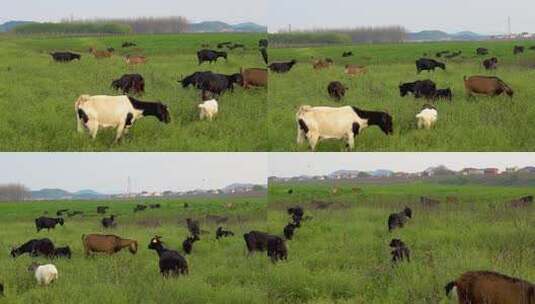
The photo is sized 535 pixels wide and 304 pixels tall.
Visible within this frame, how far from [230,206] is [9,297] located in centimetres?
214

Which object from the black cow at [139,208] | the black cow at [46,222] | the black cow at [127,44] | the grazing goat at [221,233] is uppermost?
the black cow at [127,44]

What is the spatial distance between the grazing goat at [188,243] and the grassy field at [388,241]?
790mm

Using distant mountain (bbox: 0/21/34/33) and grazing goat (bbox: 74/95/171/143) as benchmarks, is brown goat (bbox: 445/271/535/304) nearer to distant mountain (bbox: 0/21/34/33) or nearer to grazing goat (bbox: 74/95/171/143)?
grazing goat (bbox: 74/95/171/143)

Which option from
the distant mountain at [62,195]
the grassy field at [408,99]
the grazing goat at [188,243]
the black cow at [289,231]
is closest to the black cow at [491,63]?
the grassy field at [408,99]

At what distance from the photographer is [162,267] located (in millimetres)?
5848

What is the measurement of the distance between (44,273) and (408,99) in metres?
3.83

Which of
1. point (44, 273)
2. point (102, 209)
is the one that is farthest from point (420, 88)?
point (44, 273)

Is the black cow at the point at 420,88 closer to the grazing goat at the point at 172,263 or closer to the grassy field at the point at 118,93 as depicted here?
the grassy field at the point at 118,93

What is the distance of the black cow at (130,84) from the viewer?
236 inches

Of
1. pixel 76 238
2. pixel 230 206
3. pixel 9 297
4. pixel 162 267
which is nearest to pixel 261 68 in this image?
pixel 230 206

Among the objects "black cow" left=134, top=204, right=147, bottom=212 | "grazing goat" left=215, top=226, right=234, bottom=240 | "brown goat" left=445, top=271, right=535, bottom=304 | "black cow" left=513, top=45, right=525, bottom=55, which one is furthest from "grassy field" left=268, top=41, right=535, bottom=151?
"black cow" left=134, top=204, right=147, bottom=212

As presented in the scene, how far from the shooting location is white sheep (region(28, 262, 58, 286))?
5.68 m

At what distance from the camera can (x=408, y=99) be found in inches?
236

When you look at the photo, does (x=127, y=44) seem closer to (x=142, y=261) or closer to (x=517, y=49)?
(x=142, y=261)
